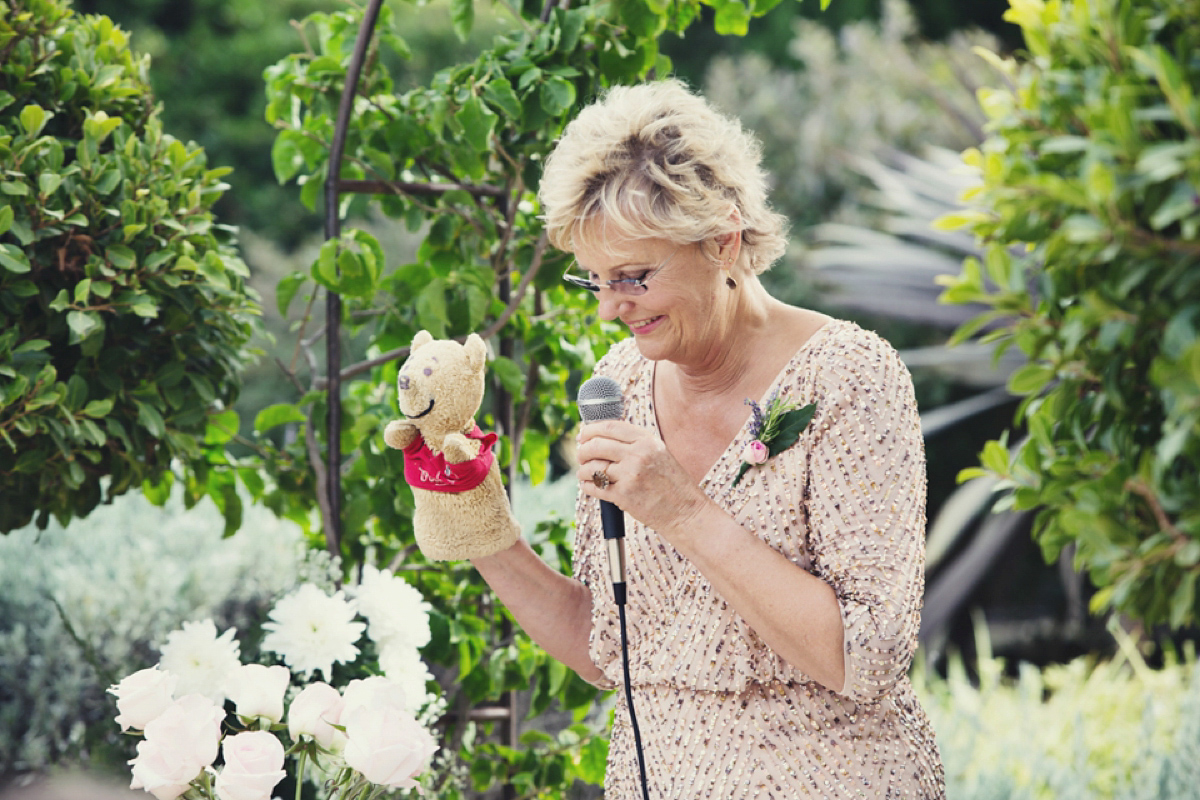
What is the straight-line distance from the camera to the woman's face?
4.50 ft

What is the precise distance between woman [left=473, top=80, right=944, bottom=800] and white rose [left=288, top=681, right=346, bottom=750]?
38cm

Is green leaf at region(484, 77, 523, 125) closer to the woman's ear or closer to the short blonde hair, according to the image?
the short blonde hair

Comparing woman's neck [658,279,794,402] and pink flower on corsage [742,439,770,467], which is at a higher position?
woman's neck [658,279,794,402]

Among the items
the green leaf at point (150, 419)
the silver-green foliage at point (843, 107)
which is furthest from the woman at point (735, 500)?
the silver-green foliage at point (843, 107)

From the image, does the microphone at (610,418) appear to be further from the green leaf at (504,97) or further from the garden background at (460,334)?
the green leaf at (504,97)

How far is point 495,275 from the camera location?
77.4 inches

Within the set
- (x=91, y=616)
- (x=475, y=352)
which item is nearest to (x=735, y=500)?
(x=475, y=352)

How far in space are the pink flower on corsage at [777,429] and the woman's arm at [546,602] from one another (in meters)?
0.38

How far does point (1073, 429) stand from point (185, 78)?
10217 millimetres

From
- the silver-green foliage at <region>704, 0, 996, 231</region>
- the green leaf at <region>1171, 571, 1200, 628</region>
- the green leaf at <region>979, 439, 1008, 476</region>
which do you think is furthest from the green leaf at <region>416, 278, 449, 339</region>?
the silver-green foliage at <region>704, 0, 996, 231</region>

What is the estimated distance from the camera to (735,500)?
1387 millimetres

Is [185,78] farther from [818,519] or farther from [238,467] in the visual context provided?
[818,519]

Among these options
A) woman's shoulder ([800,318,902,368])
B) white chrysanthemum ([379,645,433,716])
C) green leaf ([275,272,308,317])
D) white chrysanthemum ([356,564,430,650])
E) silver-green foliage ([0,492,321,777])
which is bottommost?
silver-green foliage ([0,492,321,777])

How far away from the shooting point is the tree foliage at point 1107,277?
2.31 feet
